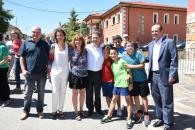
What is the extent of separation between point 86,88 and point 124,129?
58.4 inches

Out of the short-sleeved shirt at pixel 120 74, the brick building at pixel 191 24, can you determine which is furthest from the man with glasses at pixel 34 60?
the brick building at pixel 191 24

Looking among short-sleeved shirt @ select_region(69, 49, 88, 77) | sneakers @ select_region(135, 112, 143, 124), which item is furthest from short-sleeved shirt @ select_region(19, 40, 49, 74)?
sneakers @ select_region(135, 112, 143, 124)

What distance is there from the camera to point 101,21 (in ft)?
173

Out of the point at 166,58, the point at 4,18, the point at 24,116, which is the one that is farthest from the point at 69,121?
the point at 4,18

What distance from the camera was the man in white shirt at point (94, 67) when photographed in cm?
729

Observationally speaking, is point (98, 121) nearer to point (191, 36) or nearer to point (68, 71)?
point (68, 71)

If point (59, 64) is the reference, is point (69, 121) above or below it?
below

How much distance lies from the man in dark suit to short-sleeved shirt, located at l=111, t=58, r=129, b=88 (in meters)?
0.67

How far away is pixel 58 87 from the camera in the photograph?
286 inches

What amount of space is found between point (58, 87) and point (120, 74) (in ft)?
4.72

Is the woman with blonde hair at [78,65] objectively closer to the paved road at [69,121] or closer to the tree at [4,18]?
the paved road at [69,121]

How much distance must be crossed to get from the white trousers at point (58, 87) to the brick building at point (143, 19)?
3307 centimetres

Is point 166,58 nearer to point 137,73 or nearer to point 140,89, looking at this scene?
point 137,73

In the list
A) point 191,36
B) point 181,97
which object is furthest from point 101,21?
point 181,97
